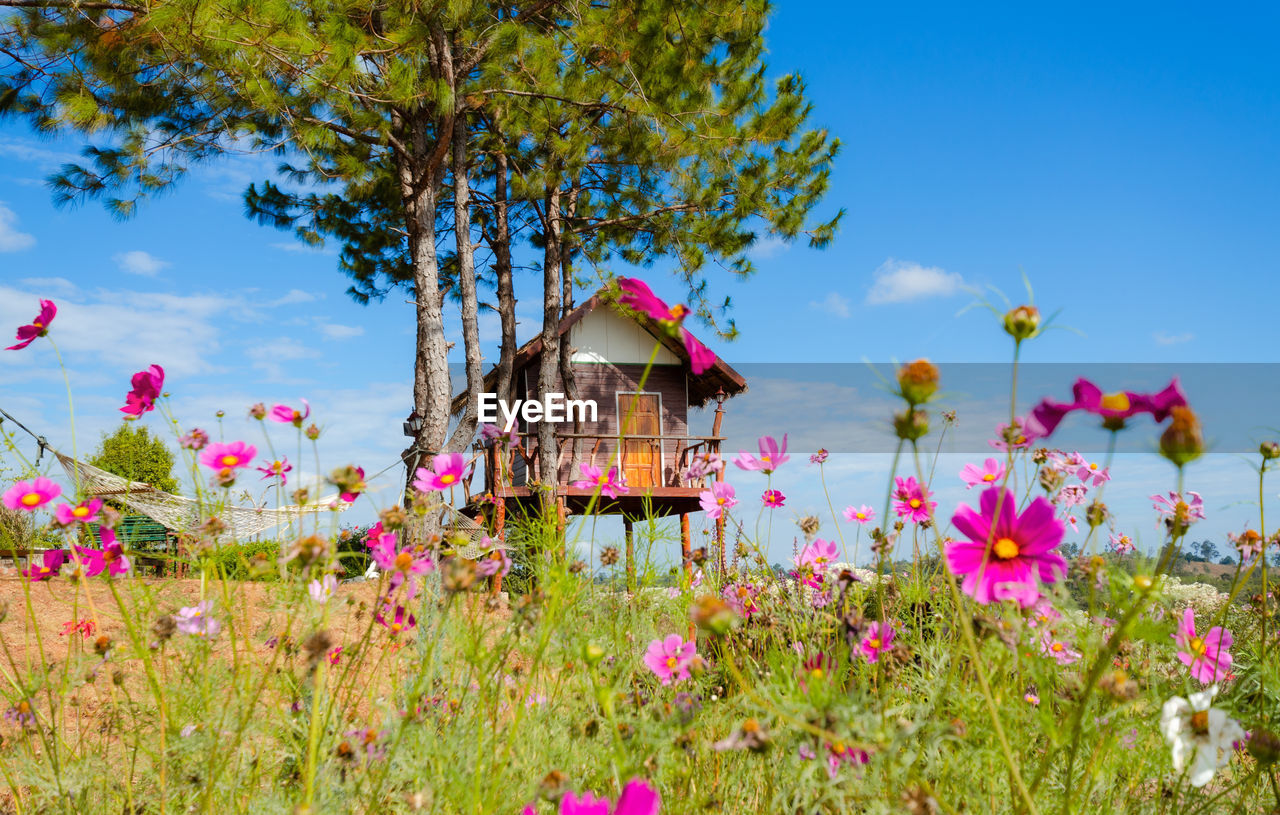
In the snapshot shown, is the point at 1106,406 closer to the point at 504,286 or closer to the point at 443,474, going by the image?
the point at 443,474

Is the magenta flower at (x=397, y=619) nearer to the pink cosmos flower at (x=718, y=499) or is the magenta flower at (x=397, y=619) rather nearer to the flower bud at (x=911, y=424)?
the pink cosmos flower at (x=718, y=499)

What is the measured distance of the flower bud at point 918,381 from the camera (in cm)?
71

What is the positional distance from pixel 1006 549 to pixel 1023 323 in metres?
0.27

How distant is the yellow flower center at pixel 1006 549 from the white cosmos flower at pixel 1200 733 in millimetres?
237

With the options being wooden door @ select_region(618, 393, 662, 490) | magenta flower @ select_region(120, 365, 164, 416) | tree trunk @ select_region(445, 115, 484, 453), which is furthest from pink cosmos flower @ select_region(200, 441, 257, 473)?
wooden door @ select_region(618, 393, 662, 490)

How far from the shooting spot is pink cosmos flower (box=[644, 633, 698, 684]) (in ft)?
3.94

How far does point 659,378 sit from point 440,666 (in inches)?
408

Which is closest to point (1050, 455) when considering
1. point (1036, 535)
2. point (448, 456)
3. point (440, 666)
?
point (1036, 535)

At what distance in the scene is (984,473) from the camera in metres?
1.58

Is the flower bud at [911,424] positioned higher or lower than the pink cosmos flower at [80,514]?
higher

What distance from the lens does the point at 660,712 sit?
1079 millimetres

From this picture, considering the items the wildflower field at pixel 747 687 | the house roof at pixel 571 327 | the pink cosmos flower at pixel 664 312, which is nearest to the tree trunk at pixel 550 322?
the house roof at pixel 571 327

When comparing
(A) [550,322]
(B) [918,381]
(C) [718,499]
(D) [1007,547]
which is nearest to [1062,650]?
(D) [1007,547]

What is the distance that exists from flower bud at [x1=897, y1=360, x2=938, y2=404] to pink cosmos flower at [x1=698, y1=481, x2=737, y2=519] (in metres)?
1.40
